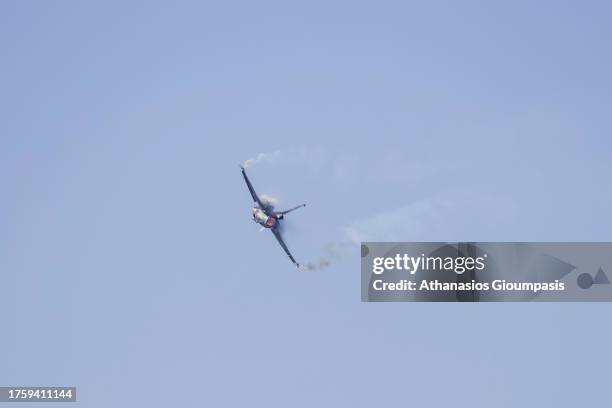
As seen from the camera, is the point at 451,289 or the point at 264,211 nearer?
the point at 451,289

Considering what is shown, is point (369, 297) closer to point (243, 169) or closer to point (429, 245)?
point (429, 245)

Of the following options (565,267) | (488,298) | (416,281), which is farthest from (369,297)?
(565,267)

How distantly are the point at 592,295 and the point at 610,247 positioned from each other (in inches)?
316

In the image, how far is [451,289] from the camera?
176 m

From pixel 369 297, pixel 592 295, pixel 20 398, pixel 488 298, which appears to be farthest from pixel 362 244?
pixel 20 398

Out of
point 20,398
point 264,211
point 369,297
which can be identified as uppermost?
point 264,211

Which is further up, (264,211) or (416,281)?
(264,211)

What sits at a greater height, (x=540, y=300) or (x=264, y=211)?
(x=264, y=211)

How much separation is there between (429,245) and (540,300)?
18926 millimetres

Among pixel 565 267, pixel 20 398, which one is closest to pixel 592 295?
pixel 565 267

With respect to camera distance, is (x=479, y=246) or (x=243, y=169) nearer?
(x=479, y=246)

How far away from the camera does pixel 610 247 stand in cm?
17612

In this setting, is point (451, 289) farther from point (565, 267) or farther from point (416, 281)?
point (565, 267)

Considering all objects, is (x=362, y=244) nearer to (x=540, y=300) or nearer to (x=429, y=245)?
(x=429, y=245)
